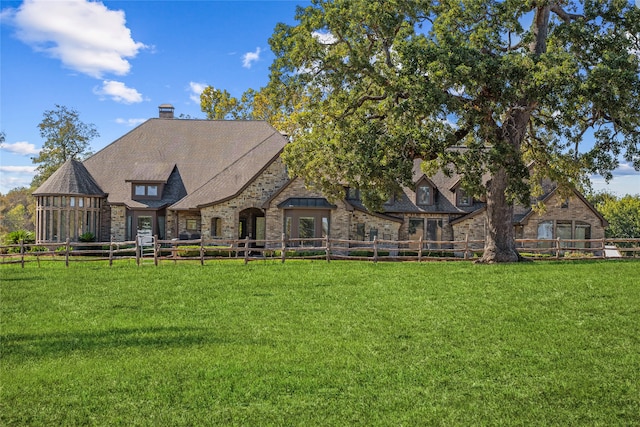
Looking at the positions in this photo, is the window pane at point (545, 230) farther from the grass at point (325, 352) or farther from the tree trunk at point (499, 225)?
the grass at point (325, 352)

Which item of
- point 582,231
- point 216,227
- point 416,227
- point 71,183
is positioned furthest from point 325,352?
point 71,183

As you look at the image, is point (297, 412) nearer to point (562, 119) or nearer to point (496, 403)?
point (496, 403)

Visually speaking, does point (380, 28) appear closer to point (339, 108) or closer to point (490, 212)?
point (339, 108)

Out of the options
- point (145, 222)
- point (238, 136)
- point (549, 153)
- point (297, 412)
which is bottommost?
point (297, 412)

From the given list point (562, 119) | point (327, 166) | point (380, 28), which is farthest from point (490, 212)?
point (380, 28)

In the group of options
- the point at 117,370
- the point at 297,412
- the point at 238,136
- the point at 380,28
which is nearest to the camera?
the point at 297,412

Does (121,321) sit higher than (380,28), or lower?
lower

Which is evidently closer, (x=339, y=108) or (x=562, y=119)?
(x=562, y=119)

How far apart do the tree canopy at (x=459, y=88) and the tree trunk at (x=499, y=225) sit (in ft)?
0.13

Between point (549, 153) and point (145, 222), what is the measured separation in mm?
21404

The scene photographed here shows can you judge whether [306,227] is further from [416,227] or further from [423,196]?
[423,196]

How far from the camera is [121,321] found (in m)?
Result: 13.7

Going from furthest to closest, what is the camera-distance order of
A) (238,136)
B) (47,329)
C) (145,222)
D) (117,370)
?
(238,136)
(145,222)
(47,329)
(117,370)

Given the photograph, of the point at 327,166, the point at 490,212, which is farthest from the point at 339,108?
the point at 490,212
